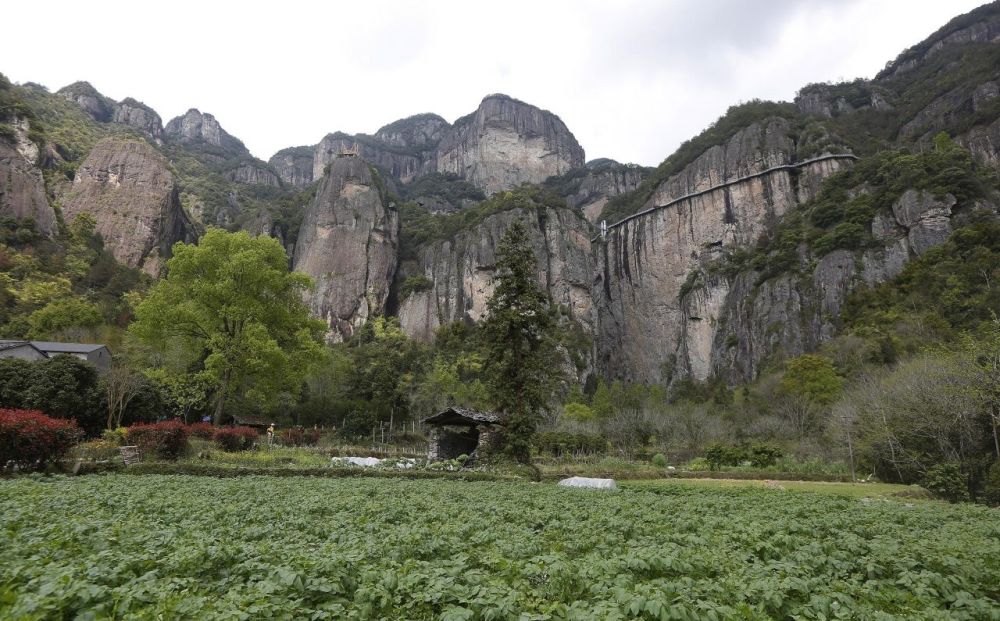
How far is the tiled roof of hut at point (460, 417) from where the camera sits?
2775 centimetres

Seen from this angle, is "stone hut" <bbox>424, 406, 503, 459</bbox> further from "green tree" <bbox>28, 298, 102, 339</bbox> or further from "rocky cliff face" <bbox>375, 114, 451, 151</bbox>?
"rocky cliff face" <bbox>375, 114, 451, 151</bbox>

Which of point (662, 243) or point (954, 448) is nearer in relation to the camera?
point (954, 448)

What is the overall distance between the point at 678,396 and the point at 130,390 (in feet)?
222

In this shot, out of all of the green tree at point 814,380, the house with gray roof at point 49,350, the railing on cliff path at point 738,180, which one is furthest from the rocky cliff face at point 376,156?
the green tree at point 814,380

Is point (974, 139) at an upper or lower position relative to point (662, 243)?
upper

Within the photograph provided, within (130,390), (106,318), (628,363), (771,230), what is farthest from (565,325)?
(130,390)

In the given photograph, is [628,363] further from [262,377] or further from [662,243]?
[262,377]

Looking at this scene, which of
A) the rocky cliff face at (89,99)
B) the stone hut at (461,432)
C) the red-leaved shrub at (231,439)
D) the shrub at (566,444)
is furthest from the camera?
the rocky cliff face at (89,99)

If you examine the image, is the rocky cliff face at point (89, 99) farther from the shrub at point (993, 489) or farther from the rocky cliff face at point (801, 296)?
the shrub at point (993, 489)

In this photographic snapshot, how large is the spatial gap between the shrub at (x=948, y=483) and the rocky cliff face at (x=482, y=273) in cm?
7686

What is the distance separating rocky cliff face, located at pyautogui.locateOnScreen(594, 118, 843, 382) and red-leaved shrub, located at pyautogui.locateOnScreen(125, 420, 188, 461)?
81301mm

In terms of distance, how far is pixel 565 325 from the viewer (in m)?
92.5

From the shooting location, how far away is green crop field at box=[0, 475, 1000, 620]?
12.3 ft

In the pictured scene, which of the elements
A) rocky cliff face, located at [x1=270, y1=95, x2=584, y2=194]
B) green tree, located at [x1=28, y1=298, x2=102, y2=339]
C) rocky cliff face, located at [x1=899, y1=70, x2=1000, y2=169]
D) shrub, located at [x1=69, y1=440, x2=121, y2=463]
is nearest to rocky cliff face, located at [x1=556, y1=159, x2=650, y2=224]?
rocky cliff face, located at [x1=270, y1=95, x2=584, y2=194]
